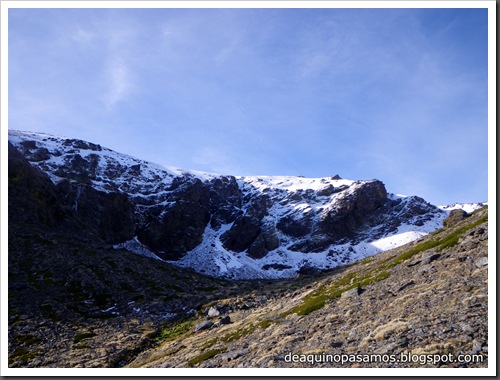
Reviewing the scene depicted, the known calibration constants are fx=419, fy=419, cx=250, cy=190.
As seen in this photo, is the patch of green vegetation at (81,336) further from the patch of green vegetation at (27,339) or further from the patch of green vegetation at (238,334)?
the patch of green vegetation at (238,334)

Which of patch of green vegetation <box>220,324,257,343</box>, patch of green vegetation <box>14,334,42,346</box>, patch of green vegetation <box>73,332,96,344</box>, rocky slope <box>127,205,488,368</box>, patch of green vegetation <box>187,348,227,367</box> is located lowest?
patch of green vegetation <box>73,332,96,344</box>

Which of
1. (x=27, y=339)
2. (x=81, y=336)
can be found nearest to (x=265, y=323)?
(x=81, y=336)

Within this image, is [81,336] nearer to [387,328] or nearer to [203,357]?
[203,357]

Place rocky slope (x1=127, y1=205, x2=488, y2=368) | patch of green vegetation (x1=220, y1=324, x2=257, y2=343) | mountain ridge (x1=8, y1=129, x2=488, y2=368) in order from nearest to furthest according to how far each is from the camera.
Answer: rocky slope (x1=127, y1=205, x2=488, y2=368), mountain ridge (x1=8, y1=129, x2=488, y2=368), patch of green vegetation (x1=220, y1=324, x2=257, y2=343)

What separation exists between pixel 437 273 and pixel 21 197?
162625mm

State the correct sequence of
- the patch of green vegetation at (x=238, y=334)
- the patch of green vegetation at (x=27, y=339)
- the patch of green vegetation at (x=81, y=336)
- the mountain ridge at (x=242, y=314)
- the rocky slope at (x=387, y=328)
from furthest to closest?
1. the patch of green vegetation at (x=81, y=336)
2. the patch of green vegetation at (x=27, y=339)
3. the patch of green vegetation at (x=238, y=334)
4. the mountain ridge at (x=242, y=314)
5. the rocky slope at (x=387, y=328)

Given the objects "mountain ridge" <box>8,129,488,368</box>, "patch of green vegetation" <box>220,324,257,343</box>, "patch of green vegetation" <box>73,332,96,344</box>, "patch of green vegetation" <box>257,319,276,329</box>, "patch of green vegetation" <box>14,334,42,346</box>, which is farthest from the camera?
"patch of green vegetation" <box>73,332,96,344</box>

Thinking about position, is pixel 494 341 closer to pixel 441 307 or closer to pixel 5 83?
pixel 441 307

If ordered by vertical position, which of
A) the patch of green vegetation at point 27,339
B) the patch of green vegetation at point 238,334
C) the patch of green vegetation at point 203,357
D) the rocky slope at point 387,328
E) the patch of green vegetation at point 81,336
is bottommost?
the patch of green vegetation at point 81,336

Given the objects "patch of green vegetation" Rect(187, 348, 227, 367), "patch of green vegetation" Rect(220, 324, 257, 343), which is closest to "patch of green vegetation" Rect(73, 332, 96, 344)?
"patch of green vegetation" Rect(220, 324, 257, 343)

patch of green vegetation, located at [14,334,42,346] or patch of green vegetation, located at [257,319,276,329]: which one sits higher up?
→ patch of green vegetation, located at [257,319,276,329]

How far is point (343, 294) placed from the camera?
40031 mm

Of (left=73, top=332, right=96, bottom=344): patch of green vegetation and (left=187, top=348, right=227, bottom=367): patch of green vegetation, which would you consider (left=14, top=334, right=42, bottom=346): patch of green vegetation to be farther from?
(left=187, top=348, right=227, bottom=367): patch of green vegetation

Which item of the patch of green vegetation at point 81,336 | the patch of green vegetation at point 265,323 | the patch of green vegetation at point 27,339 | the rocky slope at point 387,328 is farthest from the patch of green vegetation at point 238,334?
the patch of green vegetation at point 27,339
